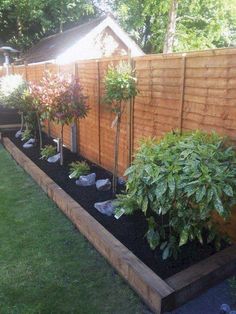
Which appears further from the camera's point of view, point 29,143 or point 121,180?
point 29,143

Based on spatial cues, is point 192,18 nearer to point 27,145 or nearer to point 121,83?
point 27,145

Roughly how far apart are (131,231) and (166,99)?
1697 mm

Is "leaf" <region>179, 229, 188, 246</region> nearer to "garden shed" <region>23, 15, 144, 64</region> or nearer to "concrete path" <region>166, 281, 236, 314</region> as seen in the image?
"concrete path" <region>166, 281, 236, 314</region>

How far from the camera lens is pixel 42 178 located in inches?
224

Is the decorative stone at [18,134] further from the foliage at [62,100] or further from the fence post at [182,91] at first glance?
the fence post at [182,91]

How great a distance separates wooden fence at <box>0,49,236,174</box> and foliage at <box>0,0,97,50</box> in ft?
61.5

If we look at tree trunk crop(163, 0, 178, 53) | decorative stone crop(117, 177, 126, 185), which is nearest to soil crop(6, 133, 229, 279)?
decorative stone crop(117, 177, 126, 185)

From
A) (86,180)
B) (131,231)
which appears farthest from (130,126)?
(131,231)

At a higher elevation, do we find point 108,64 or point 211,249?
point 108,64

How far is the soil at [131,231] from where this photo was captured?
10.8 feet

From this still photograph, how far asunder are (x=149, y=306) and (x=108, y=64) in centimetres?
387

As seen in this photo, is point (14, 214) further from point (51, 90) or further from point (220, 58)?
point (220, 58)

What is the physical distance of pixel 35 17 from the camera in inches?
942

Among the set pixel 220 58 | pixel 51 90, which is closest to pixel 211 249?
pixel 220 58
